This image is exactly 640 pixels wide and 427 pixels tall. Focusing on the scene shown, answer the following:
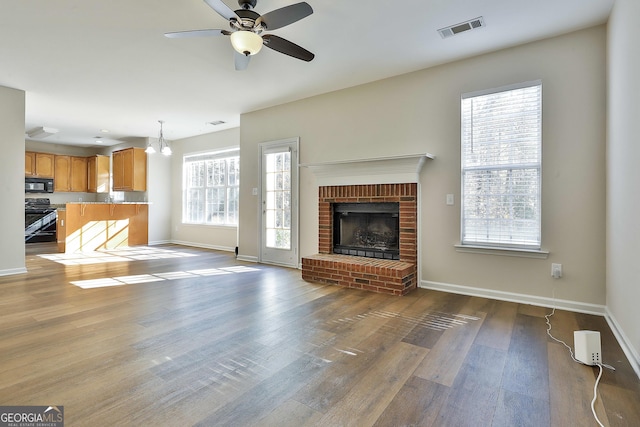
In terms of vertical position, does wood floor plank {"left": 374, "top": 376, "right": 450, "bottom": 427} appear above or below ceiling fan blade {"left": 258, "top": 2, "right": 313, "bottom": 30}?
below

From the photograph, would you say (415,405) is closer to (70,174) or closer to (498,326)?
(498,326)

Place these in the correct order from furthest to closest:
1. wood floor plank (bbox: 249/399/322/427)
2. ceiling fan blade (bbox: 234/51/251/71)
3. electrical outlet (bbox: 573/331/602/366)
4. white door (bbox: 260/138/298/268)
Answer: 1. white door (bbox: 260/138/298/268)
2. ceiling fan blade (bbox: 234/51/251/71)
3. electrical outlet (bbox: 573/331/602/366)
4. wood floor plank (bbox: 249/399/322/427)

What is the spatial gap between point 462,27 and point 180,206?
24.0 feet

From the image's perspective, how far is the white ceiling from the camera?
2.79m

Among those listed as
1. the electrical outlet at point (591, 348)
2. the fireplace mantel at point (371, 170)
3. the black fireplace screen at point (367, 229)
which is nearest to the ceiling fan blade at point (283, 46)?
the fireplace mantel at point (371, 170)

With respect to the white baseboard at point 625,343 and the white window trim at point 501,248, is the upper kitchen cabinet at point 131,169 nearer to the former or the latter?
the white window trim at point 501,248

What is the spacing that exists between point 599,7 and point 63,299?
5.77 m

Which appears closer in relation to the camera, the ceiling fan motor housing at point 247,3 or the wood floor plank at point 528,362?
the wood floor plank at point 528,362

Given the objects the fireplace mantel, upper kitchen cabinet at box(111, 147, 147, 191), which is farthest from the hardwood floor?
upper kitchen cabinet at box(111, 147, 147, 191)

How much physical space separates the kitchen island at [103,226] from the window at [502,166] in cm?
734

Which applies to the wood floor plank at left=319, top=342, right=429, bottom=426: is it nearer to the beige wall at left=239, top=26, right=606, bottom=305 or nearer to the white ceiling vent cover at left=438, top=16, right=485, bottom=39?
the beige wall at left=239, top=26, right=606, bottom=305

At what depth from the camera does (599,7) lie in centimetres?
278

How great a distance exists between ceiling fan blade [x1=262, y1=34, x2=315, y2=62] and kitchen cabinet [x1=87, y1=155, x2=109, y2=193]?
26.8ft

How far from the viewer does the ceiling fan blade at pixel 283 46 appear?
2.70 metres
